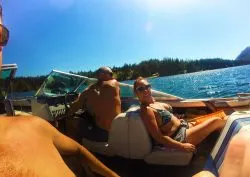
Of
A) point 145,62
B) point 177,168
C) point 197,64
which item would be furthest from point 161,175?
point 197,64

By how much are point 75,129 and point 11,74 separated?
196 cm

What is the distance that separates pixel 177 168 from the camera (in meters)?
3.66

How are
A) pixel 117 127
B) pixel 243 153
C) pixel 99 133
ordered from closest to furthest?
pixel 243 153
pixel 117 127
pixel 99 133

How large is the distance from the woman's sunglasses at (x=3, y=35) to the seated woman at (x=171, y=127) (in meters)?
2.37

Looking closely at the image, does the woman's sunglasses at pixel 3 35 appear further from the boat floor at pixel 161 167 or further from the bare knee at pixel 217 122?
the bare knee at pixel 217 122

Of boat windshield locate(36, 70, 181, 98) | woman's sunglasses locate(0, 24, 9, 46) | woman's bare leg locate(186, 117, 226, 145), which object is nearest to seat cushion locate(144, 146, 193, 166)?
A: woman's bare leg locate(186, 117, 226, 145)

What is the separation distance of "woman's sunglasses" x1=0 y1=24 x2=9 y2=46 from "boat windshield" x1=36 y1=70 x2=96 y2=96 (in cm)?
503

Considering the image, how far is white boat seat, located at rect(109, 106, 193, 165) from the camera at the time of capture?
3.69 meters

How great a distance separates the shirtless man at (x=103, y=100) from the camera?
16.3 feet

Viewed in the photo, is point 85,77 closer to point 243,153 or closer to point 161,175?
point 161,175

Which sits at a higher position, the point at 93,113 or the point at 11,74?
the point at 11,74

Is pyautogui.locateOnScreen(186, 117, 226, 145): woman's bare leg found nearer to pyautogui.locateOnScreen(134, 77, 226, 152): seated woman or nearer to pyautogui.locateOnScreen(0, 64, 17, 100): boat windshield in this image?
pyautogui.locateOnScreen(134, 77, 226, 152): seated woman

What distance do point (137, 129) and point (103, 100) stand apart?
1.39 metres

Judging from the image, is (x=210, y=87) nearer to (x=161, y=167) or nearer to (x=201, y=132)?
(x=201, y=132)
